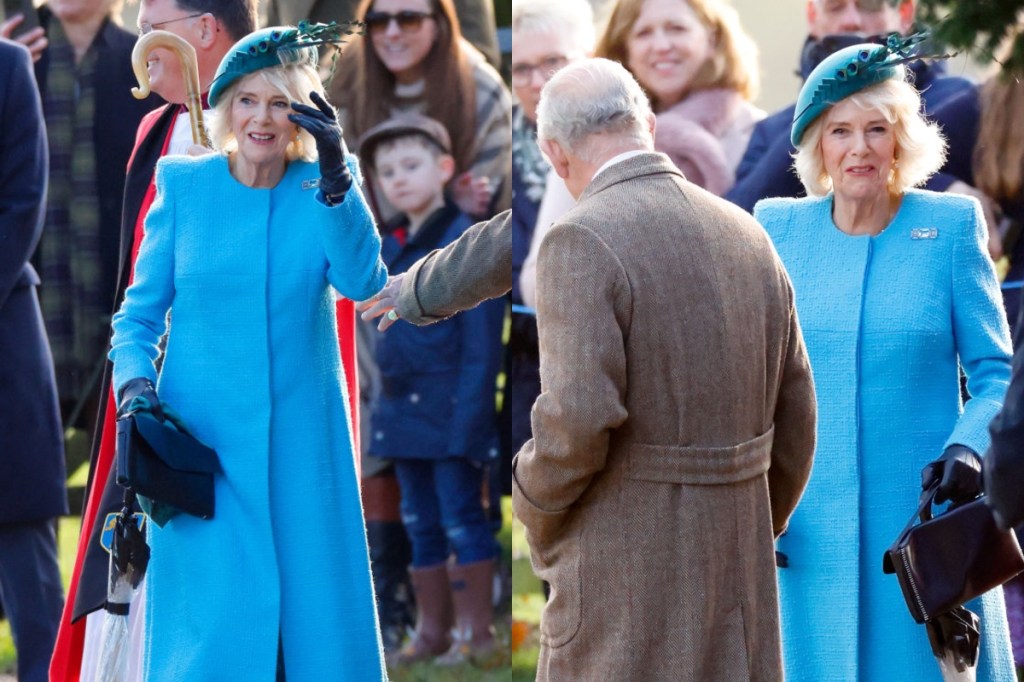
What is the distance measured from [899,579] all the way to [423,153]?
3150 mm

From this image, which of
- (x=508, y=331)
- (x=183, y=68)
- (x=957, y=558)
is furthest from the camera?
(x=508, y=331)

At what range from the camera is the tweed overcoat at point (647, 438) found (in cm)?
355

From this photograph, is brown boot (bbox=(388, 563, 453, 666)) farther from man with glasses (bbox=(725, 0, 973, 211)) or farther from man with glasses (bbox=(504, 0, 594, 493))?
man with glasses (bbox=(725, 0, 973, 211))

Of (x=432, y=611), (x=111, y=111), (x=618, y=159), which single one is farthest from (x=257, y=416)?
(x=111, y=111)

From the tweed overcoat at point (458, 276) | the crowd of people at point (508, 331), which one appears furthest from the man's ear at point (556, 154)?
the tweed overcoat at point (458, 276)

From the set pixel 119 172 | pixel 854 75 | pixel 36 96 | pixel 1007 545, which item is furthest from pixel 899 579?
pixel 119 172

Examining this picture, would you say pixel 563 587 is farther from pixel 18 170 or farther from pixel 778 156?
pixel 18 170

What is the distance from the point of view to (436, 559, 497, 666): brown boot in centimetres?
668

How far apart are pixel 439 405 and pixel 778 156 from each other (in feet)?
5.19

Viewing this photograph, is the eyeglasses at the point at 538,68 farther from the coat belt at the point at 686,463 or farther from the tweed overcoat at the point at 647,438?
the coat belt at the point at 686,463

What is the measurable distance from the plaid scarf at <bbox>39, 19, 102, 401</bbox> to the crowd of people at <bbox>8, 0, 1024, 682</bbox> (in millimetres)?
14

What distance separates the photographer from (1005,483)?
3.06 metres

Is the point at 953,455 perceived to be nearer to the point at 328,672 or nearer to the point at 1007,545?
the point at 1007,545

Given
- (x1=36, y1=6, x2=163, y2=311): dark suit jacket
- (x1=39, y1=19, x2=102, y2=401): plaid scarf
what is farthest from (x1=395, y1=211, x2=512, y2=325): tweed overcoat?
(x1=39, y1=19, x2=102, y2=401): plaid scarf
